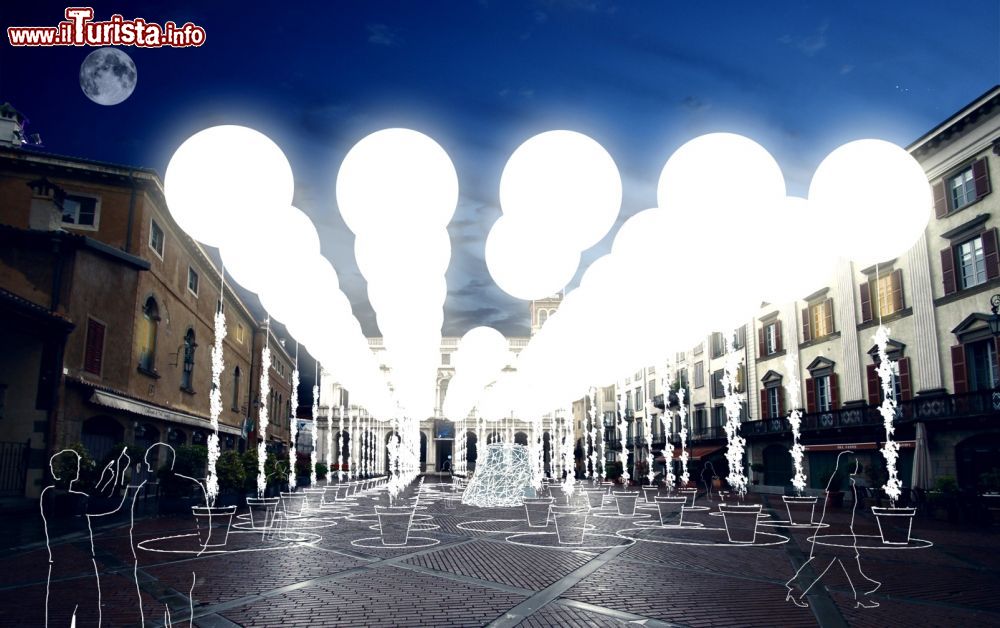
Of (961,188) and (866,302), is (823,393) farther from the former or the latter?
(961,188)

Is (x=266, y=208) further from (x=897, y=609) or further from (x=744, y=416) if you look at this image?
(x=744, y=416)

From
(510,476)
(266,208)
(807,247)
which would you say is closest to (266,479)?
(510,476)

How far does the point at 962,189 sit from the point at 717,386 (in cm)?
2059

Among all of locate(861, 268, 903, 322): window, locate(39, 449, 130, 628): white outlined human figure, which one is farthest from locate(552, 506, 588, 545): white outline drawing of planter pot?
locate(861, 268, 903, 322): window

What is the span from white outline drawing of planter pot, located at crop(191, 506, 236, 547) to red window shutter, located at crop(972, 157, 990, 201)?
2496 centimetres

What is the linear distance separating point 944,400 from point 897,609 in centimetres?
1996

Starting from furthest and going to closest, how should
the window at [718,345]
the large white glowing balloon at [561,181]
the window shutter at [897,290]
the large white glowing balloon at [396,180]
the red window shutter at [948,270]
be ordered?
the window at [718,345] < the window shutter at [897,290] < the red window shutter at [948,270] < the large white glowing balloon at [561,181] < the large white glowing balloon at [396,180]

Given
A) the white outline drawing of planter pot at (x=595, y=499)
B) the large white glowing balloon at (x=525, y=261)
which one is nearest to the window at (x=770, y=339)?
the white outline drawing of planter pot at (x=595, y=499)

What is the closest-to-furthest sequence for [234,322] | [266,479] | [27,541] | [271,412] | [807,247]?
[807,247] → [27,541] → [266,479] → [234,322] → [271,412]

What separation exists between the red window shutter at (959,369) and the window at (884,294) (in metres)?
3.04

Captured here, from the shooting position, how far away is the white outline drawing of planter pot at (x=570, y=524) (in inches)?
532

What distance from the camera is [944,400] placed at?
2384 cm

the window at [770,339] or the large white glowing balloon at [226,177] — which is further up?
the window at [770,339]

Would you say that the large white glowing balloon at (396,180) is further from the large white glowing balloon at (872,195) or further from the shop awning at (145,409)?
the shop awning at (145,409)
